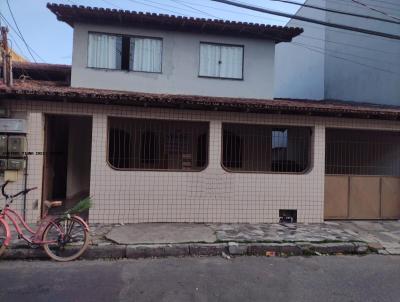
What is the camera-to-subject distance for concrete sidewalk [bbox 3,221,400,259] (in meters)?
6.47

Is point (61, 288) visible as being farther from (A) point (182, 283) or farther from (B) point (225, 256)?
(B) point (225, 256)

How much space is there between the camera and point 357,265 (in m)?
A: 6.19

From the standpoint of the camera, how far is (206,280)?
5.27m

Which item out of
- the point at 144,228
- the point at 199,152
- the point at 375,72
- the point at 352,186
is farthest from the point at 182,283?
the point at 375,72

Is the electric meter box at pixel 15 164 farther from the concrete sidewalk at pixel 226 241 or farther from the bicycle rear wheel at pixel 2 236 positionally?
the bicycle rear wheel at pixel 2 236

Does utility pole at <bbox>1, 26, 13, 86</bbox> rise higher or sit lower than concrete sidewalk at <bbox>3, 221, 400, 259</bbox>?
higher

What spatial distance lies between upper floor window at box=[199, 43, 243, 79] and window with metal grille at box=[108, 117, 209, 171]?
255 centimetres

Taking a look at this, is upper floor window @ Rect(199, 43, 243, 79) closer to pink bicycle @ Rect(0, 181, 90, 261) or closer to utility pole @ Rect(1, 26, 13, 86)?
utility pole @ Rect(1, 26, 13, 86)

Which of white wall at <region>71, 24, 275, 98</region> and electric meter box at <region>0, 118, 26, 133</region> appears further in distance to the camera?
white wall at <region>71, 24, 275, 98</region>

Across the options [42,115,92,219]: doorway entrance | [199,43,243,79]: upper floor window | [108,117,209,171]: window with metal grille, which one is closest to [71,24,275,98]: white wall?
[199,43,243,79]: upper floor window

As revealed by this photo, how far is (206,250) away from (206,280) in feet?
4.55

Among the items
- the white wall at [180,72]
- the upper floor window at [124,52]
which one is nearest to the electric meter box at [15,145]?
the white wall at [180,72]

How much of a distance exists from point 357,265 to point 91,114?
20.8ft

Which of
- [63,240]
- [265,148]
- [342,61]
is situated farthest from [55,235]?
[342,61]
